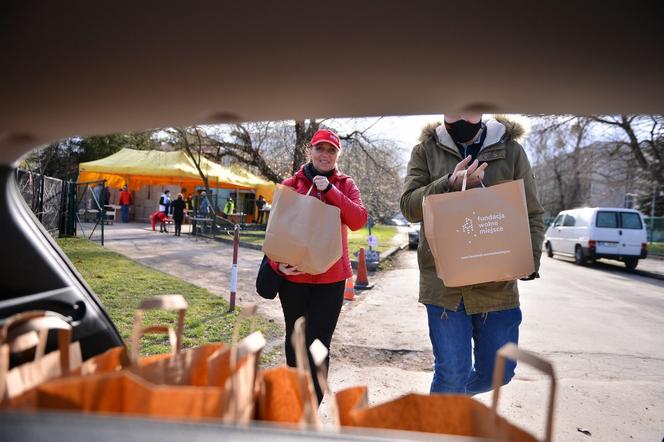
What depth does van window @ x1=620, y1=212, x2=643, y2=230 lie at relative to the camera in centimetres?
1412

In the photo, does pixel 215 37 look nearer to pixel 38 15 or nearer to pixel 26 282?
pixel 38 15

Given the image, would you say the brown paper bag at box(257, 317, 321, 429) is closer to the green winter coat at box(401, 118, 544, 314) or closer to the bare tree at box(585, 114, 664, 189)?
the green winter coat at box(401, 118, 544, 314)

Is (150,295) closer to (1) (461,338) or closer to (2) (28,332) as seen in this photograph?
(1) (461,338)

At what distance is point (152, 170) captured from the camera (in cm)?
1736

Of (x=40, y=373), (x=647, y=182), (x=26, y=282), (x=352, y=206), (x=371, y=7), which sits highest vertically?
(x=647, y=182)

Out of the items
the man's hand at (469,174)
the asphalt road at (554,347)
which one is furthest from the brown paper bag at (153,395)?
the asphalt road at (554,347)

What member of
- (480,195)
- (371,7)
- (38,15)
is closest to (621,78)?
(371,7)

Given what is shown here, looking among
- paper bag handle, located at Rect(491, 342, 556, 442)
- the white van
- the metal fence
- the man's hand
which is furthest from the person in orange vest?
paper bag handle, located at Rect(491, 342, 556, 442)

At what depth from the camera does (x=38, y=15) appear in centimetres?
74

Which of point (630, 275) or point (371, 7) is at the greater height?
point (371, 7)

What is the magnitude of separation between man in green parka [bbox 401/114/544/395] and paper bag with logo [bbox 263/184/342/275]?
46cm

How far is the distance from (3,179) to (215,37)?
0.86m

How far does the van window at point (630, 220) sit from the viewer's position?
14117 millimetres

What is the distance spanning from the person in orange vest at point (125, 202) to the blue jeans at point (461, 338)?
23.1m
